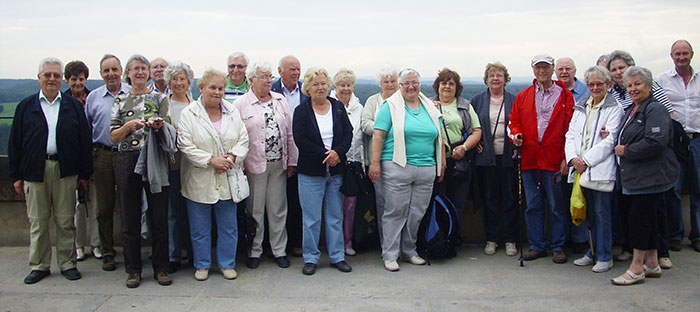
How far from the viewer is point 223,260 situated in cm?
563

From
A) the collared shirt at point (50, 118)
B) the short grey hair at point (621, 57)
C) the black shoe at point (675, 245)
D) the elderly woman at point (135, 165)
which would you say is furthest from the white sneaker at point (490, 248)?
the collared shirt at point (50, 118)

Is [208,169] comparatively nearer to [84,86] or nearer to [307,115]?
[307,115]

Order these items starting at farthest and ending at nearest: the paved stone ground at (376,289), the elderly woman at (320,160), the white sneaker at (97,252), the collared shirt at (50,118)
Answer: the white sneaker at (97,252) < the elderly woman at (320,160) < the collared shirt at (50,118) < the paved stone ground at (376,289)

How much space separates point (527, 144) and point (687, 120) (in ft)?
5.52

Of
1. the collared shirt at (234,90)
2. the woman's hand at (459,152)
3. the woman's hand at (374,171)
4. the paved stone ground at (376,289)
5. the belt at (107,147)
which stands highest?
the collared shirt at (234,90)

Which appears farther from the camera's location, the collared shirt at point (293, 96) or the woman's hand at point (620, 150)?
the collared shirt at point (293, 96)

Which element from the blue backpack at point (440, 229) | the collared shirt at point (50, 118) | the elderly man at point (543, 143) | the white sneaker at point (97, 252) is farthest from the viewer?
the white sneaker at point (97, 252)

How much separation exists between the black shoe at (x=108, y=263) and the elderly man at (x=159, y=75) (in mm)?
1677

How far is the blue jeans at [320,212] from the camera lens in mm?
5711

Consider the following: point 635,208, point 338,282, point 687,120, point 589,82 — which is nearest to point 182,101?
point 338,282

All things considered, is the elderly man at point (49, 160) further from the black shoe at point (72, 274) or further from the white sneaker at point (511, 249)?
the white sneaker at point (511, 249)

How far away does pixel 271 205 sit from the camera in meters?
5.92

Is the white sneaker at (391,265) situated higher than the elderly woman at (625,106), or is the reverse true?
the elderly woman at (625,106)

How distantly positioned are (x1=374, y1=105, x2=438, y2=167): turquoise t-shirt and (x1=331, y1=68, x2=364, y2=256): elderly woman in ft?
1.25
